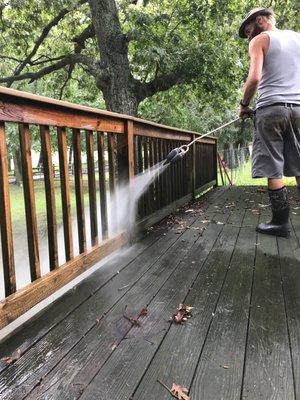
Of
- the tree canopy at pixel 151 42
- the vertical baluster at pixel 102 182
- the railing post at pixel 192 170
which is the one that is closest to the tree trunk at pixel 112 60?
the tree canopy at pixel 151 42

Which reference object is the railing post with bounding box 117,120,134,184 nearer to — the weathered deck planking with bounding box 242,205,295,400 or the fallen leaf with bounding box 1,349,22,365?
the weathered deck planking with bounding box 242,205,295,400

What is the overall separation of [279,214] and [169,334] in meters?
1.82

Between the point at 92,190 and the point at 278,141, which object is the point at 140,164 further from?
the point at 278,141

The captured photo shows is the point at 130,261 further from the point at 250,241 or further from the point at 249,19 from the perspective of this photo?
the point at 249,19

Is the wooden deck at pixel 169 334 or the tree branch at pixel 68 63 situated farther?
the tree branch at pixel 68 63

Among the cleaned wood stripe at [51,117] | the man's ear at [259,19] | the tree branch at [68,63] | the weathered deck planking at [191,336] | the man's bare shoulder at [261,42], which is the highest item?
the tree branch at [68,63]

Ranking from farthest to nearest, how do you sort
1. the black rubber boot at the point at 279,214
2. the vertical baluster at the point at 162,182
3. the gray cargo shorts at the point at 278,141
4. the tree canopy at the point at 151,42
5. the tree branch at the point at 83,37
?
the tree branch at the point at 83,37
the tree canopy at the point at 151,42
the vertical baluster at the point at 162,182
the black rubber boot at the point at 279,214
the gray cargo shorts at the point at 278,141

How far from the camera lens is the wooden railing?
160 cm

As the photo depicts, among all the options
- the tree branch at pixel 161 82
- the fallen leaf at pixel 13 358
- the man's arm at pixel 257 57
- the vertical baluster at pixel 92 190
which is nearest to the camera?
the fallen leaf at pixel 13 358

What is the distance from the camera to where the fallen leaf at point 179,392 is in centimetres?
119

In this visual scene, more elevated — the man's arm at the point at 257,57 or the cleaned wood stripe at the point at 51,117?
the man's arm at the point at 257,57

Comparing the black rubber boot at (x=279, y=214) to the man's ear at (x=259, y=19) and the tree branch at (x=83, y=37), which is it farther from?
the tree branch at (x=83, y=37)

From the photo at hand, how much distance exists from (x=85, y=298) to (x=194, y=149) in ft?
12.7

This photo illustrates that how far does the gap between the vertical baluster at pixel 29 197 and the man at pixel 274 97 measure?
1769mm
